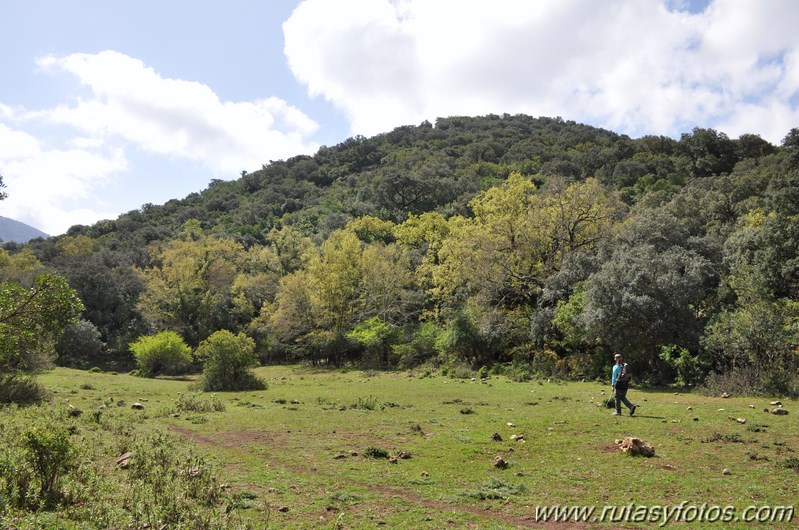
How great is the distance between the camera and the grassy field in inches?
291

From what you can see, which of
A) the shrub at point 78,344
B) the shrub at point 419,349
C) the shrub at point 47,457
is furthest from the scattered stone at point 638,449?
the shrub at point 78,344

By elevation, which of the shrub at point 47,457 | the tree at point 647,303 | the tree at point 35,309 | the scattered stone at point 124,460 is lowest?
the scattered stone at point 124,460

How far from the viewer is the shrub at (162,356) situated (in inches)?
1474

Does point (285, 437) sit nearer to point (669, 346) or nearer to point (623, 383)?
point (623, 383)

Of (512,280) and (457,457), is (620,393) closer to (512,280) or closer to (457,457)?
(457,457)

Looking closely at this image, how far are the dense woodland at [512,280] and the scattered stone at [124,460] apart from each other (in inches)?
153

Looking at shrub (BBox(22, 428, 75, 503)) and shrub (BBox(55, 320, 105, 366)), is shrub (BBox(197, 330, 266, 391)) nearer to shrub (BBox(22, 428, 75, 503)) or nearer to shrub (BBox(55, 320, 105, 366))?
shrub (BBox(22, 428, 75, 503))

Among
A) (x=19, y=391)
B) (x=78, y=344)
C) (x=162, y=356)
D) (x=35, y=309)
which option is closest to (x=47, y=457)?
(x=35, y=309)

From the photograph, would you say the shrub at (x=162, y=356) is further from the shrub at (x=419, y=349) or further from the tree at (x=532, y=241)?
the tree at (x=532, y=241)

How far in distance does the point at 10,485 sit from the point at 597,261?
90.9ft

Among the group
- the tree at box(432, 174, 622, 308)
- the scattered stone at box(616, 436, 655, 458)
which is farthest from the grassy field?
the tree at box(432, 174, 622, 308)

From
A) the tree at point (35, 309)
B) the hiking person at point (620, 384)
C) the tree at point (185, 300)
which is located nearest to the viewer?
the tree at point (35, 309)

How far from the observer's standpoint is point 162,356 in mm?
37719

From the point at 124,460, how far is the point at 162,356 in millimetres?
Answer: 31207
